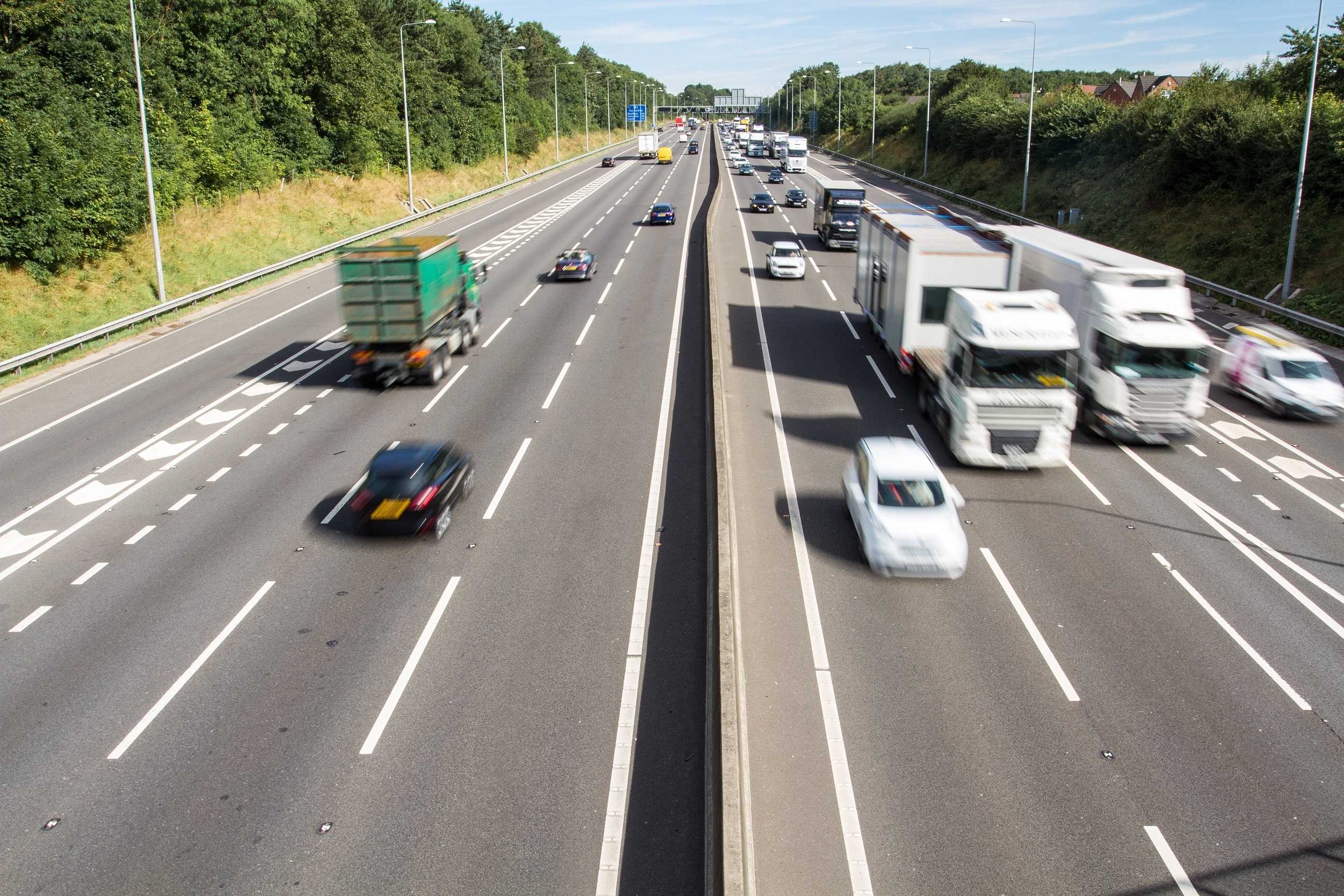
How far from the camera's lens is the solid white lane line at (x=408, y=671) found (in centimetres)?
1173

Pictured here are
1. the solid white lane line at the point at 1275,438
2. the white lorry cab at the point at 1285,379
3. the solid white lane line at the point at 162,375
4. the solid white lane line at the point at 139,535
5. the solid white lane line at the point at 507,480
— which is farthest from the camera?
the white lorry cab at the point at 1285,379

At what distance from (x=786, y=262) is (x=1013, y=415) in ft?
72.3

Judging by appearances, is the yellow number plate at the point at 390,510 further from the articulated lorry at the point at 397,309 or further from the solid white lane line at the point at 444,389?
the articulated lorry at the point at 397,309

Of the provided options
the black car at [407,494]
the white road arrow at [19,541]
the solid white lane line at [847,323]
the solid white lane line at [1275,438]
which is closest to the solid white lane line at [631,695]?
the black car at [407,494]

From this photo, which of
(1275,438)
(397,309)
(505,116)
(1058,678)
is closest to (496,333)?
(397,309)

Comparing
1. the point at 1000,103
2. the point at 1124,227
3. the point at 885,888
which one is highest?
the point at 1000,103

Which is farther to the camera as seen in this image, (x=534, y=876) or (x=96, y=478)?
(x=96, y=478)

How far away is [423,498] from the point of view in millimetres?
16562

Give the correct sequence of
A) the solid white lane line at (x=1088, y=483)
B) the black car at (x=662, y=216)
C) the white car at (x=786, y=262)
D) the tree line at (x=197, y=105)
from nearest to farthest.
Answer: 1. the solid white lane line at (x=1088, y=483)
2. the tree line at (x=197, y=105)
3. the white car at (x=786, y=262)
4. the black car at (x=662, y=216)

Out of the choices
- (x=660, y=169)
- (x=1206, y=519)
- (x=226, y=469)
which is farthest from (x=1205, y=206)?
(x=660, y=169)

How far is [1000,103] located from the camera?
2899 inches

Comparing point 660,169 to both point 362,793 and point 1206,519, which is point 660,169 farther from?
point 362,793

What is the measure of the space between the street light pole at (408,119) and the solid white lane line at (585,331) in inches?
754

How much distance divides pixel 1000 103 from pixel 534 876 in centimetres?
7615
